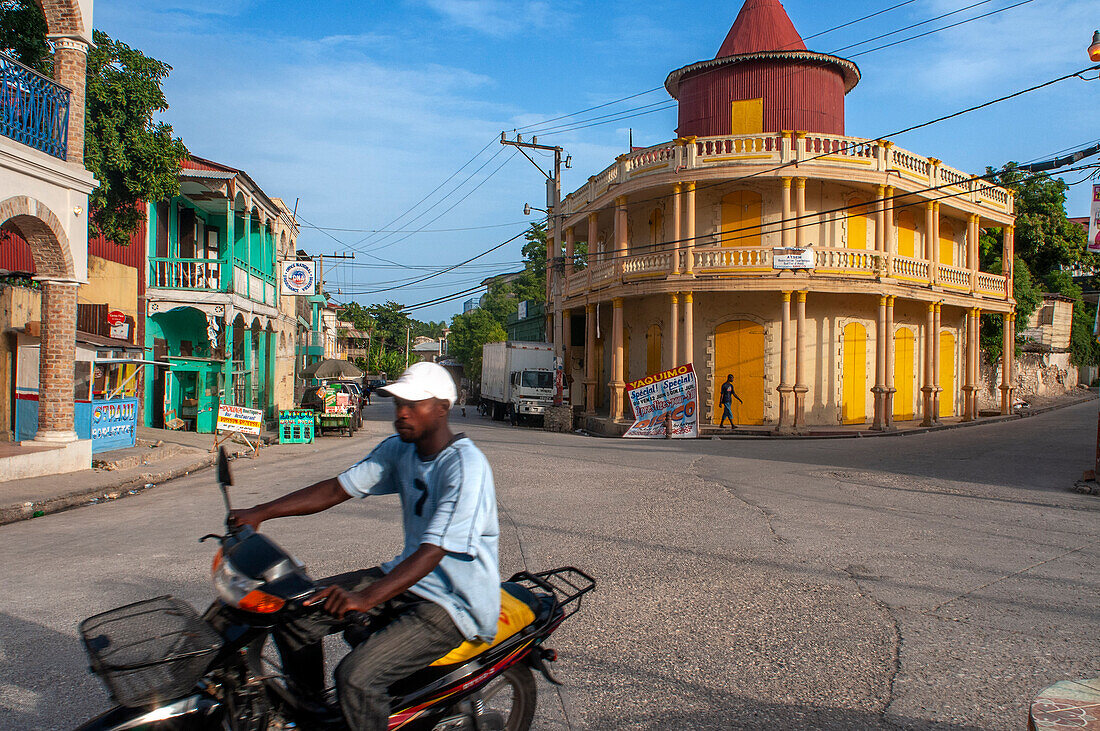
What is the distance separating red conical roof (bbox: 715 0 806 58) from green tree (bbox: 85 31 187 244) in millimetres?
18939

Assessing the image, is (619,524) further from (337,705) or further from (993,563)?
(337,705)

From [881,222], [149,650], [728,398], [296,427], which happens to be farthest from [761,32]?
[149,650]

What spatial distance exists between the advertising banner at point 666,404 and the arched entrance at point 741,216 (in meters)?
5.14

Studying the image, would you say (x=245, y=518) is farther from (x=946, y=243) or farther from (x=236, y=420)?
(x=946, y=243)

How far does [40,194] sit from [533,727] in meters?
12.4

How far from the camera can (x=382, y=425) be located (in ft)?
101

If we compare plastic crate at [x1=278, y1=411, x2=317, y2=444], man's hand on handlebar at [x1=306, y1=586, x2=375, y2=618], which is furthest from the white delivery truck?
man's hand on handlebar at [x1=306, y1=586, x2=375, y2=618]

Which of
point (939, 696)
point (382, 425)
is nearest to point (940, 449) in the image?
point (939, 696)

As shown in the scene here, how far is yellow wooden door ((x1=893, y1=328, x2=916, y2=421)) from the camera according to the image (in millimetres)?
26688

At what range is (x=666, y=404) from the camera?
23000 millimetres

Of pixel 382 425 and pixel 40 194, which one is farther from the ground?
pixel 40 194

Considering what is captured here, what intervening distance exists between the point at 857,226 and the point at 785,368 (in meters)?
5.95

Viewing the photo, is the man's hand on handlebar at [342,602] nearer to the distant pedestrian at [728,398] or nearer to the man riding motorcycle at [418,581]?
the man riding motorcycle at [418,581]

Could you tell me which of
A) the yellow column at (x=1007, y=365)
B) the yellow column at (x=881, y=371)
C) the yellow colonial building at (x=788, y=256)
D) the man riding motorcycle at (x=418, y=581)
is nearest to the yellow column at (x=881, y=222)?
the yellow colonial building at (x=788, y=256)
